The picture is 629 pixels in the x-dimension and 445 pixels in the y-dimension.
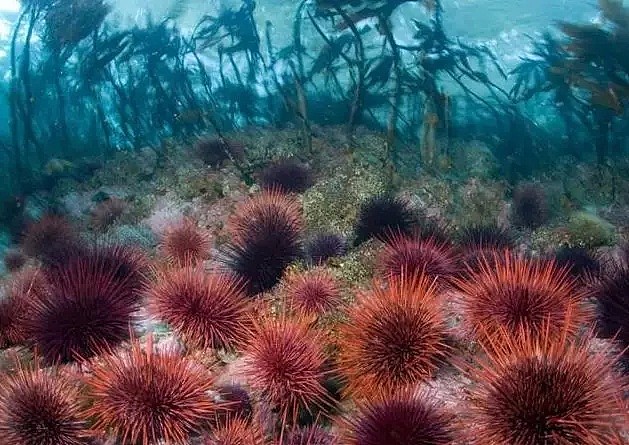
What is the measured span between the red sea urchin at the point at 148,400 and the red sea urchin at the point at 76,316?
74 cm

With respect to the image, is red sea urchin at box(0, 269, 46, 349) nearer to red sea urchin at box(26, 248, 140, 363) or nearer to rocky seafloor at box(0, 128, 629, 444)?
rocky seafloor at box(0, 128, 629, 444)

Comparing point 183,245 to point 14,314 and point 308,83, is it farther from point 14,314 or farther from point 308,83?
point 308,83

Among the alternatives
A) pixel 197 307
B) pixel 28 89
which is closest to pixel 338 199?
pixel 197 307

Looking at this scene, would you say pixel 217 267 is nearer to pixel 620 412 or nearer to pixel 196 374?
pixel 196 374

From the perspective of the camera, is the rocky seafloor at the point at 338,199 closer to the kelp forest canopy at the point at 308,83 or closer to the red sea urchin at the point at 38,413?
the kelp forest canopy at the point at 308,83

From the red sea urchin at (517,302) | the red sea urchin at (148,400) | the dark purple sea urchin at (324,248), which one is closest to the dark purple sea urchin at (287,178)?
the dark purple sea urchin at (324,248)

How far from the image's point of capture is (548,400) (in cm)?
286

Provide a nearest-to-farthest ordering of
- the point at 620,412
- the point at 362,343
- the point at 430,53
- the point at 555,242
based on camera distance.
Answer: the point at 620,412 → the point at 362,343 → the point at 555,242 → the point at 430,53

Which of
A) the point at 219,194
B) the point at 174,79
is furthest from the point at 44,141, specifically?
the point at 219,194

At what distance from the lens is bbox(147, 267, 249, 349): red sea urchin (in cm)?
445

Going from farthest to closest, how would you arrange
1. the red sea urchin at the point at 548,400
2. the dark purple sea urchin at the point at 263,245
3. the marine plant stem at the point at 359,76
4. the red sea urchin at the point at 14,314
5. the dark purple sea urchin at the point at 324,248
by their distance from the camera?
the marine plant stem at the point at 359,76 → the dark purple sea urchin at the point at 324,248 → the dark purple sea urchin at the point at 263,245 → the red sea urchin at the point at 14,314 → the red sea urchin at the point at 548,400

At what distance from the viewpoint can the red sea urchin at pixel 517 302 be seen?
12.8 ft

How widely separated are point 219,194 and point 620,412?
25.3 feet

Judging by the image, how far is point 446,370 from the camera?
414 centimetres
